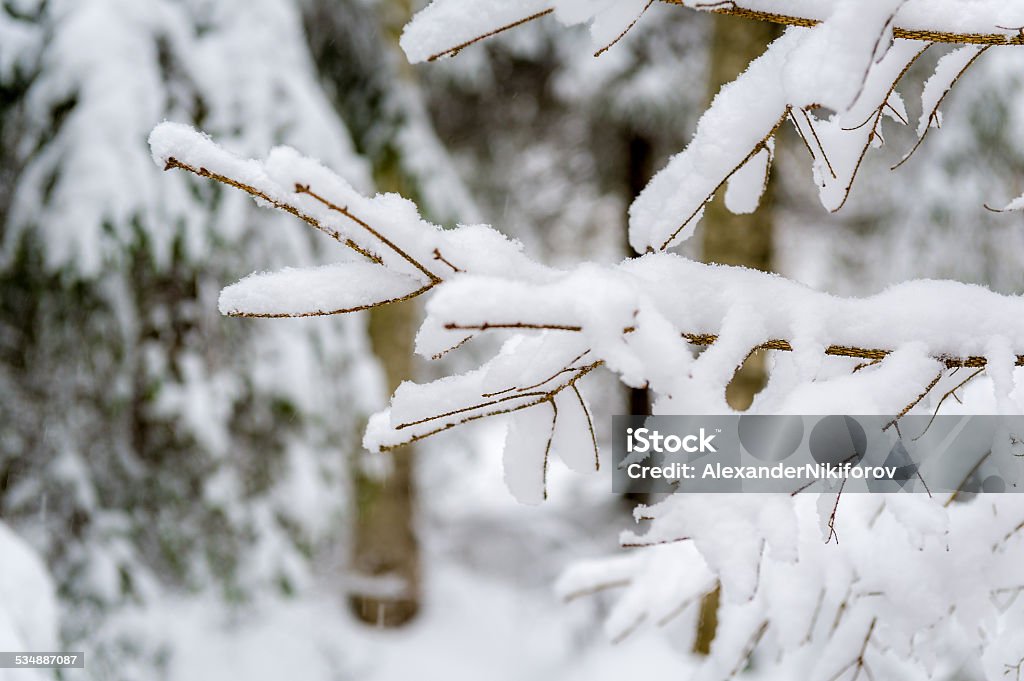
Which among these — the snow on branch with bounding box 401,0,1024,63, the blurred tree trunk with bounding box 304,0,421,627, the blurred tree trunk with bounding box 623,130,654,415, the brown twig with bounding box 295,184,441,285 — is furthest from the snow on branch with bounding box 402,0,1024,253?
the blurred tree trunk with bounding box 623,130,654,415

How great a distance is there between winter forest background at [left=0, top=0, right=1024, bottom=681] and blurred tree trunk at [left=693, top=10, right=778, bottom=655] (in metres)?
0.02

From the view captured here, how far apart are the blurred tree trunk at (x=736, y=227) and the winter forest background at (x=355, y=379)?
0.02 meters

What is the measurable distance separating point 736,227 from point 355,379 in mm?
1980

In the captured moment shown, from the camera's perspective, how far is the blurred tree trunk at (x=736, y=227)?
3432 mm

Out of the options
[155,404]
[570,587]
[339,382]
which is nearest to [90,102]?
[155,404]

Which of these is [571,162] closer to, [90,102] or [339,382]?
[339,382]

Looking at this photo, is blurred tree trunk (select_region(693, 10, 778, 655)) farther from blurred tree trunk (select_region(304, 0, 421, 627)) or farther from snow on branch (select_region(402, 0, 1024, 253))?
snow on branch (select_region(402, 0, 1024, 253))

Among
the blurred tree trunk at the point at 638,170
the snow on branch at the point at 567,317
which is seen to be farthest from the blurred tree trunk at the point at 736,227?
the blurred tree trunk at the point at 638,170

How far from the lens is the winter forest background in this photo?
1.29 m

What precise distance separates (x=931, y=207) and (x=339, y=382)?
13.0 ft

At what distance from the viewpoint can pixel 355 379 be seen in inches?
140

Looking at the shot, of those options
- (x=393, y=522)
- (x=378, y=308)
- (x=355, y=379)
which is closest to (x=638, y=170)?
(x=378, y=308)

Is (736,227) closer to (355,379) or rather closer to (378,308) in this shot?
(355,379)

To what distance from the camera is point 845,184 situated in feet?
2.78
